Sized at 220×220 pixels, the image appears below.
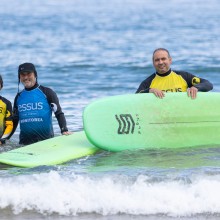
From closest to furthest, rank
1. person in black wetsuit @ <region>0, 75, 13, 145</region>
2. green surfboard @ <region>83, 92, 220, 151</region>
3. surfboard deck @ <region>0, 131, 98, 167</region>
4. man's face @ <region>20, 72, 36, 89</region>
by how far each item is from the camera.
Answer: surfboard deck @ <region>0, 131, 98, 167</region> → man's face @ <region>20, 72, 36, 89</region> → green surfboard @ <region>83, 92, 220, 151</region> → person in black wetsuit @ <region>0, 75, 13, 145</region>

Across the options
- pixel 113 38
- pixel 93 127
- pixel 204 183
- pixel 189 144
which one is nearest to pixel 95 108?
pixel 93 127

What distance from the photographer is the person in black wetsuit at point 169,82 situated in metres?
7.98

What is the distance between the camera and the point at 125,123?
7.97 metres

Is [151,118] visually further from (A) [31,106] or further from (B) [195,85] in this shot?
(A) [31,106]

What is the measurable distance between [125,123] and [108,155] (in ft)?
1.25

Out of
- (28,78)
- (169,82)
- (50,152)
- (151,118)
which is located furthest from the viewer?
(169,82)

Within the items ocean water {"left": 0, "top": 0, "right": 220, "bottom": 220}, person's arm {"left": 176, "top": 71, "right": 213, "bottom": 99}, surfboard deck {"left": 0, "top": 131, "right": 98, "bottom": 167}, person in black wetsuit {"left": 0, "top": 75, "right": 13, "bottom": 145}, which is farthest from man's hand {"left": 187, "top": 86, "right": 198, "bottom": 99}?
person in black wetsuit {"left": 0, "top": 75, "right": 13, "bottom": 145}

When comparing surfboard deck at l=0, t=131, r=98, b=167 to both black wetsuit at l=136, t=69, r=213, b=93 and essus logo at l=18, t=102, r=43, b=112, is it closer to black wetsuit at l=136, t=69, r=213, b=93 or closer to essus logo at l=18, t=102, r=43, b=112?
essus logo at l=18, t=102, r=43, b=112

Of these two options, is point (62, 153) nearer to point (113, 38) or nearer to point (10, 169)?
point (10, 169)

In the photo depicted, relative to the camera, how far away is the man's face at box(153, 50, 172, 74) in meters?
7.84

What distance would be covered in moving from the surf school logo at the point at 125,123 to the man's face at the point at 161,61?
1.96 feet

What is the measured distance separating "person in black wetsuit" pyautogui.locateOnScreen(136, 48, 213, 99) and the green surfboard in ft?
0.29

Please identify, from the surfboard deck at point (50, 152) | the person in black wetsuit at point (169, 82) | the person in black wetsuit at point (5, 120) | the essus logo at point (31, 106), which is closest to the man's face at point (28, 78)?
the essus logo at point (31, 106)

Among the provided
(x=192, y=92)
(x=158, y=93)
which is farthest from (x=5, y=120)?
(x=192, y=92)
